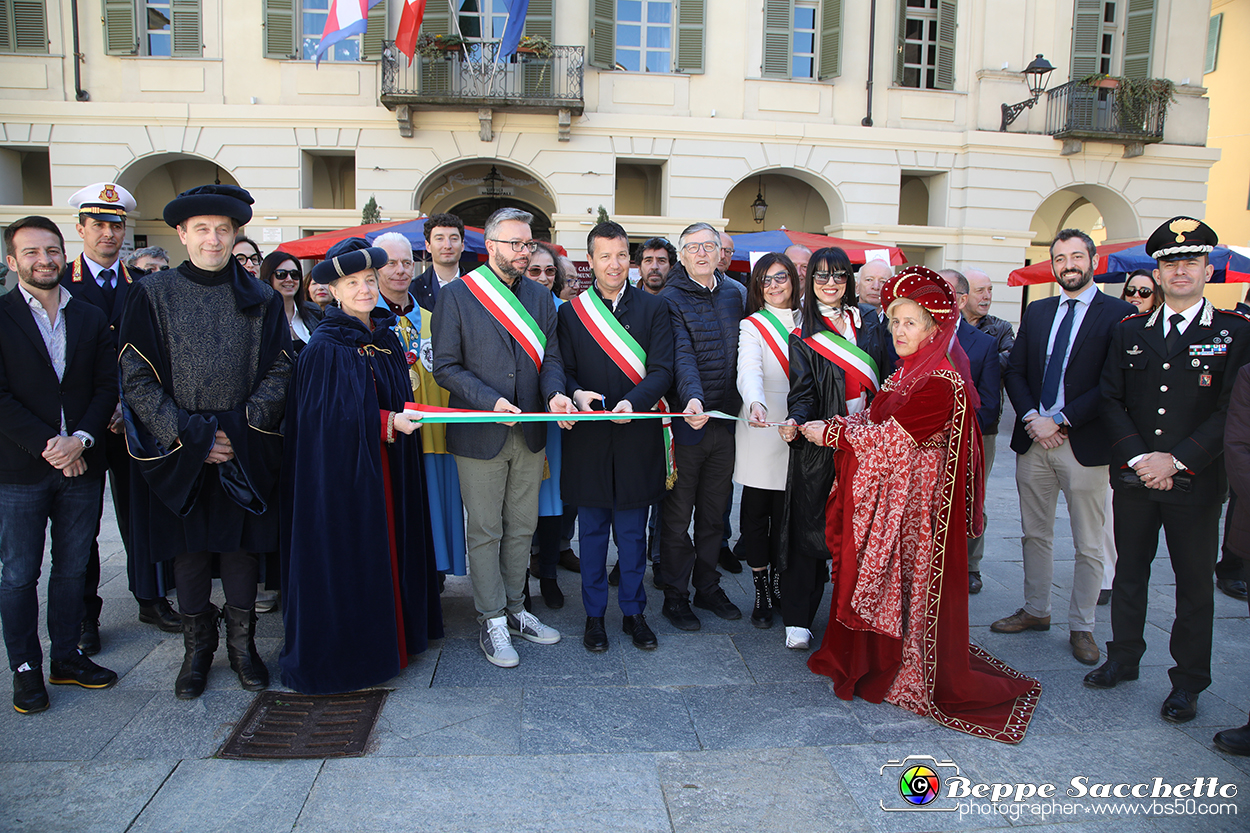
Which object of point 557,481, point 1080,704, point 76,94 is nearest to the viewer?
point 1080,704

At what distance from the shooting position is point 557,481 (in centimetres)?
418

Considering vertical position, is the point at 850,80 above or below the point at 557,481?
above

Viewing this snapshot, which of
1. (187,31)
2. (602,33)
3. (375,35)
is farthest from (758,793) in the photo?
(187,31)

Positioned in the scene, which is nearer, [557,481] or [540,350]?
[540,350]

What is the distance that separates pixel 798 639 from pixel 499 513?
1621 millimetres

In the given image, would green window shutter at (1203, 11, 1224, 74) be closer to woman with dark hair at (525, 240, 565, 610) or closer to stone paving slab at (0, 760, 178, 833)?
woman with dark hair at (525, 240, 565, 610)

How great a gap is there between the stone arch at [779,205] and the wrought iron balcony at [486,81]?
13.4 feet

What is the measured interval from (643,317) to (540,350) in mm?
549

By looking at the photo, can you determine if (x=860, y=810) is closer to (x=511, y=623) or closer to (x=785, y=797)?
(x=785, y=797)

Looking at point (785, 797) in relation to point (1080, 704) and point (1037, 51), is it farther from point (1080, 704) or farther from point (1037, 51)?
point (1037, 51)

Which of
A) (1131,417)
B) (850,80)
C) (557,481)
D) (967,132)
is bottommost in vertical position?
(557,481)

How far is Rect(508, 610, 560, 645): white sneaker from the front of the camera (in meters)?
3.92

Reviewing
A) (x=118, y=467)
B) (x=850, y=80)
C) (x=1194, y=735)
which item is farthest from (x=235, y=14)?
(x=1194, y=735)

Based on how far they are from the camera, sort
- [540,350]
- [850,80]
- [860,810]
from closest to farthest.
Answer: [860,810] < [540,350] < [850,80]
